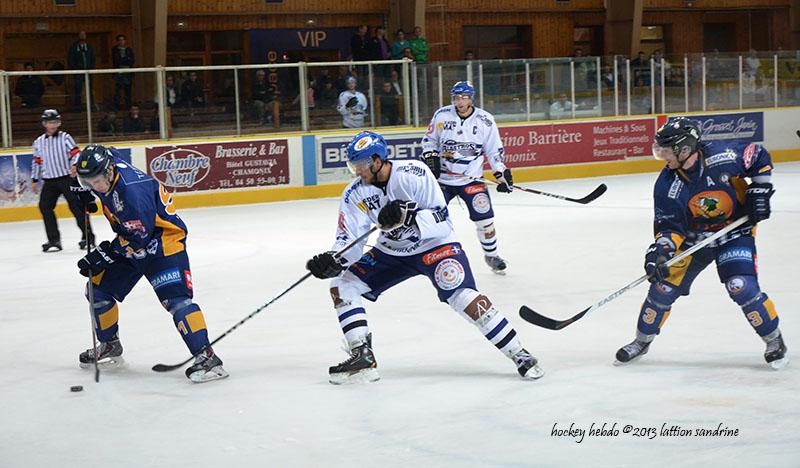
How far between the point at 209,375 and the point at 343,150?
31.6ft

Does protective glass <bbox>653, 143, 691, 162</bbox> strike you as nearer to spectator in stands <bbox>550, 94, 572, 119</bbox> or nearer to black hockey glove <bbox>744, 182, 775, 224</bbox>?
black hockey glove <bbox>744, 182, 775, 224</bbox>

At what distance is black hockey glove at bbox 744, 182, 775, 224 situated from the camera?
4.89 metres

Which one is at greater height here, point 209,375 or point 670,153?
point 670,153

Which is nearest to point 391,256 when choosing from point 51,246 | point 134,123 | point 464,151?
point 464,151

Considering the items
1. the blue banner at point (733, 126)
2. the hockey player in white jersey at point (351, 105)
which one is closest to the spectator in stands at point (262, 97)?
the hockey player in white jersey at point (351, 105)

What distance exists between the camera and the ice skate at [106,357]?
222 inches

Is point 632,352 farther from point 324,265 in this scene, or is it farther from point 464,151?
point 464,151

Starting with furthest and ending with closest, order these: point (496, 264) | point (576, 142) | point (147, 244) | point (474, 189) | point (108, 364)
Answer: point (576, 142), point (474, 189), point (496, 264), point (108, 364), point (147, 244)

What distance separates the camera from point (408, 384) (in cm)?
507

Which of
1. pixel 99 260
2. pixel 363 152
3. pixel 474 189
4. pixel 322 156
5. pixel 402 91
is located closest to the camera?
pixel 363 152

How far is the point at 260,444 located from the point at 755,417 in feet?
6.32

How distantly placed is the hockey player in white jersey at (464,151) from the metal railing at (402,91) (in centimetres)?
590

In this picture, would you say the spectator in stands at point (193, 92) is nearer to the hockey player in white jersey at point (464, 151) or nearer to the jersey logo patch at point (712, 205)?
the hockey player in white jersey at point (464, 151)

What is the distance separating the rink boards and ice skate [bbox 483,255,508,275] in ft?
21.0
